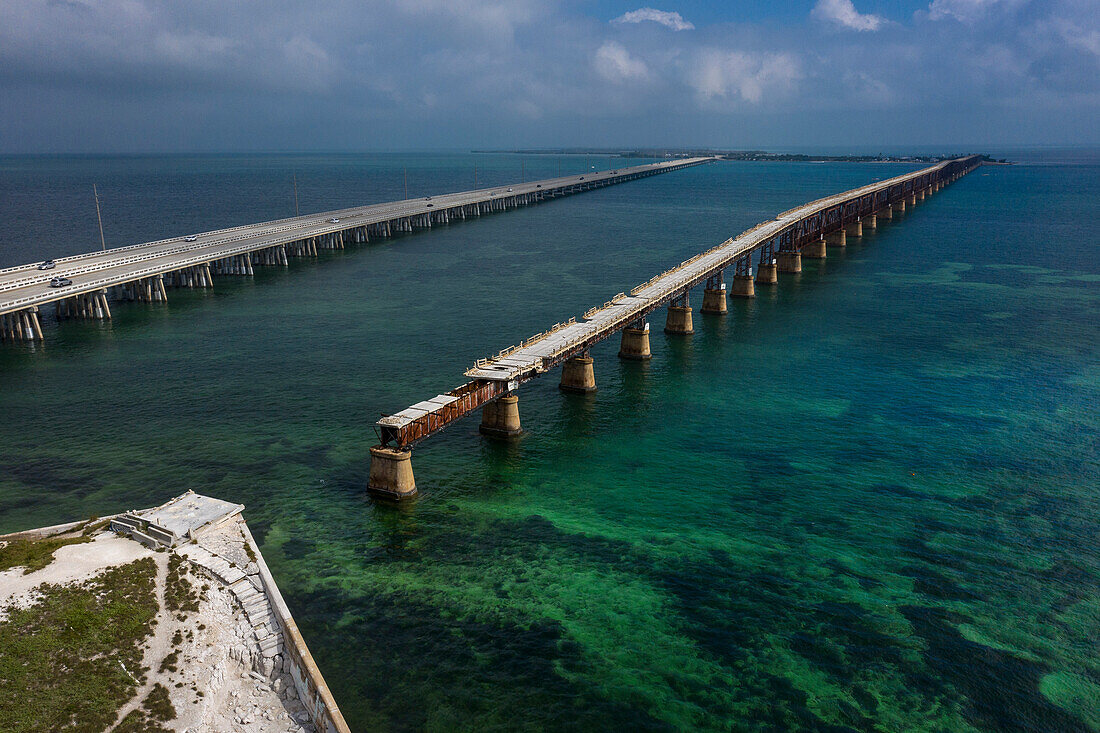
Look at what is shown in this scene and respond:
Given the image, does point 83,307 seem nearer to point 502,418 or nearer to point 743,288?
point 502,418

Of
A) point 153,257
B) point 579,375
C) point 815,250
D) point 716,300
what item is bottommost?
point 579,375

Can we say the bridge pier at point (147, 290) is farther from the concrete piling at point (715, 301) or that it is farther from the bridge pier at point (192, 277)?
the concrete piling at point (715, 301)

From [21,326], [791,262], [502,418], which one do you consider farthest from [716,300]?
[21,326]

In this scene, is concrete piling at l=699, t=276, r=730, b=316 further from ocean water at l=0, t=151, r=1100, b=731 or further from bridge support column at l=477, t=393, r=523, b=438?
bridge support column at l=477, t=393, r=523, b=438

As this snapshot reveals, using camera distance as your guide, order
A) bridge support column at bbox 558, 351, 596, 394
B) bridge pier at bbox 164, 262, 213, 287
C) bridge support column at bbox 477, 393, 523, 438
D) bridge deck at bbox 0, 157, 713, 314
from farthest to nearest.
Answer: bridge pier at bbox 164, 262, 213, 287, bridge deck at bbox 0, 157, 713, 314, bridge support column at bbox 558, 351, 596, 394, bridge support column at bbox 477, 393, 523, 438

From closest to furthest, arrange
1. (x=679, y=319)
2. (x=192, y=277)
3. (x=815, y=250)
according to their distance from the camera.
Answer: (x=679, y=319)
(x=192, y=277)
(x=815, y=250)

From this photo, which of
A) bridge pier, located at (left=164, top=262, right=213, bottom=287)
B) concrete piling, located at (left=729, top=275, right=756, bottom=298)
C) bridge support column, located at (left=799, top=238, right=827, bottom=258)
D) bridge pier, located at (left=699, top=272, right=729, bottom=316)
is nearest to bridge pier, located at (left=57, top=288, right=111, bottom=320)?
bridge pier, located at (left=164, top=262, right=213, bottom=287)

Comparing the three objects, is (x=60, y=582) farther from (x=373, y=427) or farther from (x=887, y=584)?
(x=887, y=584)
